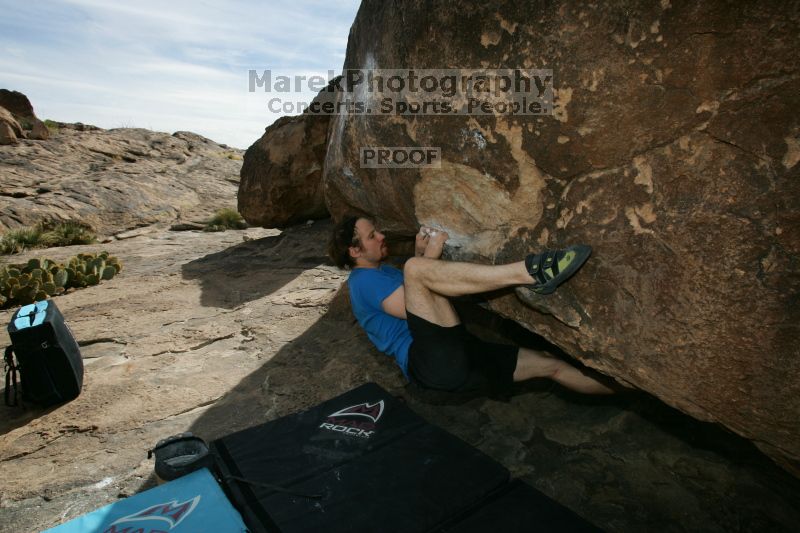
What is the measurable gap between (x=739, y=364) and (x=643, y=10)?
4.03 feet

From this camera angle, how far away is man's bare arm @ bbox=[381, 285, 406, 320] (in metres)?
2.63

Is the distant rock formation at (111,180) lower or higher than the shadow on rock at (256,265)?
higher

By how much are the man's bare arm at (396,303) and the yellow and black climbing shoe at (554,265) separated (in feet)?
2.67

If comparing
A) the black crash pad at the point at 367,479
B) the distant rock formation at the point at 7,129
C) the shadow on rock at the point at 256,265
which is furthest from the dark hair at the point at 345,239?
the distant rock formation at the point at 7,129

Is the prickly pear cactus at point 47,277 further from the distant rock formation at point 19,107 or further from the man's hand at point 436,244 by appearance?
the distant rock formation at point 19,107

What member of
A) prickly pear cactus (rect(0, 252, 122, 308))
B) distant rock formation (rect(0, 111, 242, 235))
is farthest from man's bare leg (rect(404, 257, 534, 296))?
distant rock formation (rect(0, 111, 242, 235))

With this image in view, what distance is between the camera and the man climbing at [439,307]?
6.78 feet

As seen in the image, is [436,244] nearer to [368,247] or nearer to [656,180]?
[368,247]

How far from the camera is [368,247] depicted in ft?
9.43

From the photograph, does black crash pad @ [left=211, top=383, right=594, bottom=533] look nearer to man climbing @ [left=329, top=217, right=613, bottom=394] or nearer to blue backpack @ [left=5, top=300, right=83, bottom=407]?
man climbing @ [left=329, top=217, right=613, bottom=394]

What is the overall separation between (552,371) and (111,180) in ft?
34.6

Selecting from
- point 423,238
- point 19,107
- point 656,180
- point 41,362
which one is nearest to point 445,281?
point 423,238

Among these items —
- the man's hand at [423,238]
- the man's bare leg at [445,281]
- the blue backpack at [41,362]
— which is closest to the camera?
the man's bare leg at [445,281]

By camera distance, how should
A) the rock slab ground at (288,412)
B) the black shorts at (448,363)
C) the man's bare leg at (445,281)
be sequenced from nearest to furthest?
the rock slab ground at (288,412), the man's bare leg at (445,281), the black shorts at (448,363)
